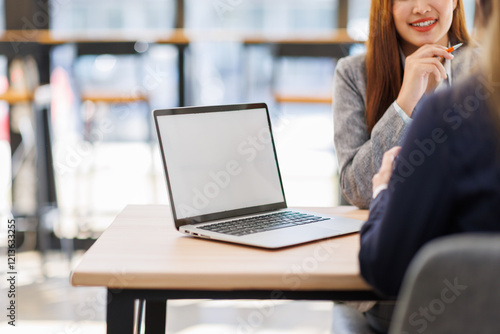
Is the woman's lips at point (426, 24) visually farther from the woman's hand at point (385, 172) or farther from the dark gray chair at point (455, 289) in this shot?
the dark gray chair at point (455, 289)

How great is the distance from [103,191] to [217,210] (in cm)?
320

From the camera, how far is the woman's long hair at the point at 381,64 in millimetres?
1631

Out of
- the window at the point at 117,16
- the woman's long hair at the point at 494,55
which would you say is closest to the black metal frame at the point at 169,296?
the woman's long hair at the point at 494,55

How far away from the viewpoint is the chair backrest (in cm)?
66

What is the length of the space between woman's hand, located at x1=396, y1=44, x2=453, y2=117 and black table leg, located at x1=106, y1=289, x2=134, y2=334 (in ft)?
2.52

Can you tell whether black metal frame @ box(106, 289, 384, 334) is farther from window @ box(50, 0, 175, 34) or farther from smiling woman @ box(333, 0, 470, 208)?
window @ box(50, 0, 175, 34)

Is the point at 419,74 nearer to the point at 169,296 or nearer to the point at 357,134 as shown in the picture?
the point at 357,134

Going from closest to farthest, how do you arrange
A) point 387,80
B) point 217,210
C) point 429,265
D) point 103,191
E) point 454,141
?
point 429,265, point 454,141, point 217,210, point 387,80, point 103,191

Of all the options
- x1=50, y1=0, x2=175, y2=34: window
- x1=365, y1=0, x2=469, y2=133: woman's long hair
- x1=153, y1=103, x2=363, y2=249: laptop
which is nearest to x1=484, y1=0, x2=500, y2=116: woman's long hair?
x1=153, y1=103, x2=363, y2=249: laptop

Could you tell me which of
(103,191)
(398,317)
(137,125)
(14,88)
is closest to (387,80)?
(398,317)

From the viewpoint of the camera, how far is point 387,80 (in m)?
1.64

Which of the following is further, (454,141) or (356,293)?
(356,293)

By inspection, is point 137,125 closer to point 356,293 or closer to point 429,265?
point 356,293

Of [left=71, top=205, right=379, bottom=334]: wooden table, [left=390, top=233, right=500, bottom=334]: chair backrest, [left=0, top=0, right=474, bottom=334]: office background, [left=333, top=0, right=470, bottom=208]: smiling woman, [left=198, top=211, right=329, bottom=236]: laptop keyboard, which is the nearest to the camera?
[left=390, top=233, right=500, bottom=334]: chair backrest
